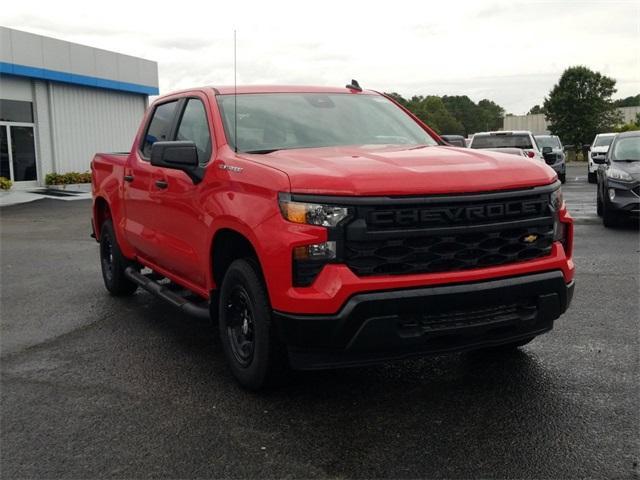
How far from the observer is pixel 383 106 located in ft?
18.3

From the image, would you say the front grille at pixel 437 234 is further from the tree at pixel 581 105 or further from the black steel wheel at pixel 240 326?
the tree at pixel 581 105

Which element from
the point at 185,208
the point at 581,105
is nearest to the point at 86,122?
the point at 185,208

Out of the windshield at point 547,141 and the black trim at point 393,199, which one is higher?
the black trim at point 393,199

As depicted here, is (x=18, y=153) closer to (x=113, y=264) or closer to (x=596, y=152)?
(x=113, y=264)

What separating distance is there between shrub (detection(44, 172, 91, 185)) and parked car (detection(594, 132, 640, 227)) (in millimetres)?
19775

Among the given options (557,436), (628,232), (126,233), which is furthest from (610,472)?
(628,232)

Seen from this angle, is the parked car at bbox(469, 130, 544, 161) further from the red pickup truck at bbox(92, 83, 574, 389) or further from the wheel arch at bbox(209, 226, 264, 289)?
the wheel arch at bbox(209, 226, 264, 289)

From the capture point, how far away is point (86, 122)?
28.3 metres

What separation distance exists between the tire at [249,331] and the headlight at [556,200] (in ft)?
5.68

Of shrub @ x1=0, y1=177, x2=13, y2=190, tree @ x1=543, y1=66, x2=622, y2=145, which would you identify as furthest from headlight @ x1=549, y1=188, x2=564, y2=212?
tree @ x1=543, y1=66, x2=622, y2=145

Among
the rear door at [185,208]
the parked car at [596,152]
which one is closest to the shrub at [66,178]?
the parked car at [596,152]

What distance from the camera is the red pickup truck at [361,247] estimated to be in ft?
11.5

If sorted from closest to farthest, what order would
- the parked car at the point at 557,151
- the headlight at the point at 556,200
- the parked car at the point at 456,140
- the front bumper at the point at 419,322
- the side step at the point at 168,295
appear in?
the front bumper at the point at 419,322 < the headlight at the point at 556,200 < the side step at the point at 168,295 < the parked car at the point at 456,140 < the parked car at the point at 557,151

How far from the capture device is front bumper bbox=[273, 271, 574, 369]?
346 cm
